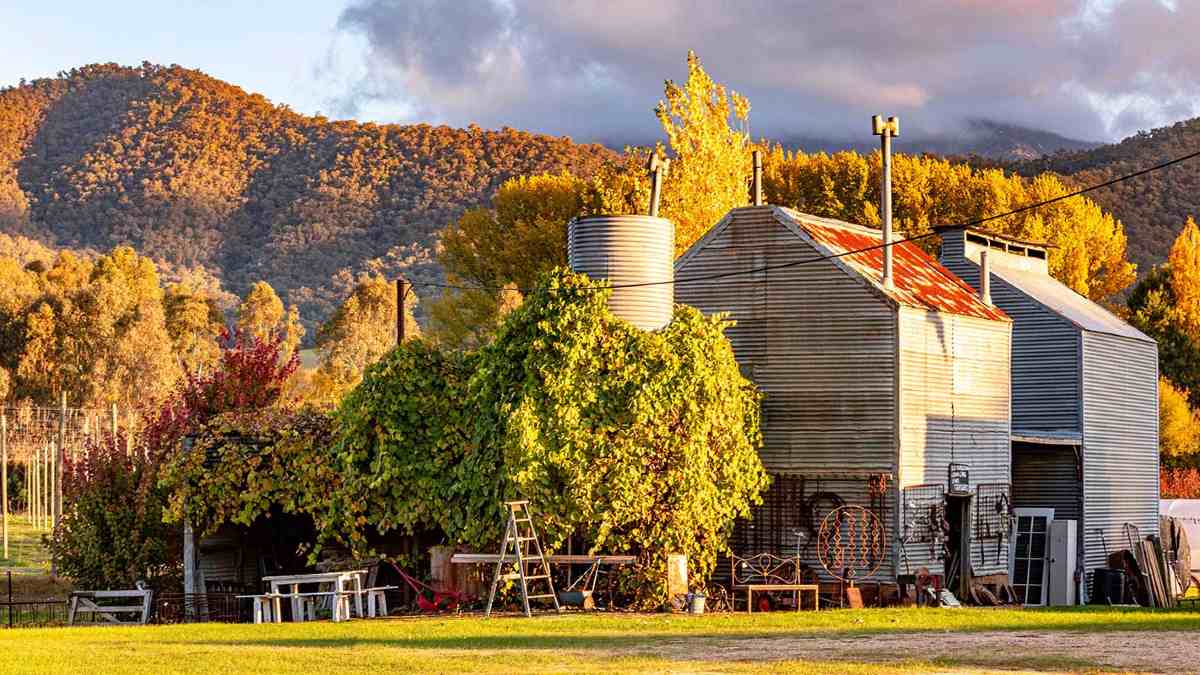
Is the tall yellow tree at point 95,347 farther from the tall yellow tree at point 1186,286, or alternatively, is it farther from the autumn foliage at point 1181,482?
the tall yellow tree at point 1186,286

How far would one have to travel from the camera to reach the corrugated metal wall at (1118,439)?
40031mm

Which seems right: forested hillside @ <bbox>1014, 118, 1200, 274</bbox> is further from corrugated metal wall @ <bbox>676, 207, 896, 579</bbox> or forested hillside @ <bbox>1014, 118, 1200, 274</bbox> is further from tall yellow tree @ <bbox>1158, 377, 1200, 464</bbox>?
corrugated metal wall @ <bbox>676, 207, 896, 579</bbox>

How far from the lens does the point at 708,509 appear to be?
2955 centimetres

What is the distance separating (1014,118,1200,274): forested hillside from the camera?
10638 cm

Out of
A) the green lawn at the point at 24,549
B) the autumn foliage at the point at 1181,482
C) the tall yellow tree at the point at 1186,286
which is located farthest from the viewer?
the tall yellow tree at the point at 1186,286

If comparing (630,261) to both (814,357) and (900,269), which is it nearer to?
(814,357)

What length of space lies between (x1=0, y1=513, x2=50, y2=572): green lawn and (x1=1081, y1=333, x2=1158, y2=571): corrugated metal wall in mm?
26256

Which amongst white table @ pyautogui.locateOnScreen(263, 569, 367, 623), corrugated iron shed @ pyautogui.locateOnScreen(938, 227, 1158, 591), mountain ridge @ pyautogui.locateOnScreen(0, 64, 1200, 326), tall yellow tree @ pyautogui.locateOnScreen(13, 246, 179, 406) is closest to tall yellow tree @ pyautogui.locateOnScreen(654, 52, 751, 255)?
corrugated iron shed @ pyautogui.locateOnScreen(938, 227, 1158, 591)

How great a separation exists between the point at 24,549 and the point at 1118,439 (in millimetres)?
37219

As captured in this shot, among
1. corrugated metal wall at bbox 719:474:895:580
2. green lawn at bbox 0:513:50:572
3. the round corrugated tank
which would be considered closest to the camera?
the round corrugated tank

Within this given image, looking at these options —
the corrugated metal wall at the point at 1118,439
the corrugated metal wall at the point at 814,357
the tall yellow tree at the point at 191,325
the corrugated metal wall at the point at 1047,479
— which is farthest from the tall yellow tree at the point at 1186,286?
the tall yellow tree at the point at 191,325

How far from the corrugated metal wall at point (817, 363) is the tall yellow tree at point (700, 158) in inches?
621

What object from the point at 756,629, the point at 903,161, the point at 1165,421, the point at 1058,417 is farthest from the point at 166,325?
the point at 756,629

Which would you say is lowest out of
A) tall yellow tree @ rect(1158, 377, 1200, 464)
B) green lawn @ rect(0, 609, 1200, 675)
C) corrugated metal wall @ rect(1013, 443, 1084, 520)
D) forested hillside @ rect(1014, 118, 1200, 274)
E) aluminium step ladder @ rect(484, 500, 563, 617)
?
green lawn @ rect(0, 609, 1200, 675)
